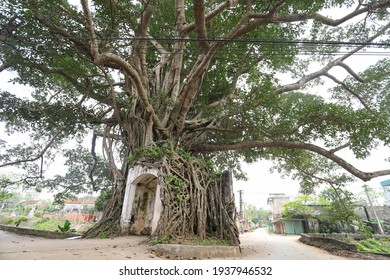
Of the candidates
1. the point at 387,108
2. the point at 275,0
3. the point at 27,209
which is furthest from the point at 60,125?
Answer: the point at 27,209

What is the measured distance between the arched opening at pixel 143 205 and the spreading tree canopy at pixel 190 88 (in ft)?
1.77

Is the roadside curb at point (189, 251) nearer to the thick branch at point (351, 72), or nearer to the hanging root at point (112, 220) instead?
the hanging root at point (112, 220)

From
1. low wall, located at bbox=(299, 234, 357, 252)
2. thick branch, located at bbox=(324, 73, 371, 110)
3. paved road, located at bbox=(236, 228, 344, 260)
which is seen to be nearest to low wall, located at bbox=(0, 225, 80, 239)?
paved road, located at bbox=(236, 228, 344, 260)

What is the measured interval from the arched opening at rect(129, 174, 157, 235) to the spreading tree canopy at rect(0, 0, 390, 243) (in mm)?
540

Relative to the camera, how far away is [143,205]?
653 cm

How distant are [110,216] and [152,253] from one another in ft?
10.2

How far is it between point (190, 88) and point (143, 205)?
383cm

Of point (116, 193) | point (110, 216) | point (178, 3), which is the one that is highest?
point (178, 3)

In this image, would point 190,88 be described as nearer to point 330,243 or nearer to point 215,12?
point 215,12

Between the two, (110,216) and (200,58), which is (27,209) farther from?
(200,58)

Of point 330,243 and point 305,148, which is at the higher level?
point 305,148

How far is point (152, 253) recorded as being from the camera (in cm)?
359

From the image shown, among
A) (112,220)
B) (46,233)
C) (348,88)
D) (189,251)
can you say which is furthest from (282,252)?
(46,233)

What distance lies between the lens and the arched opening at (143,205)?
20.0ft
